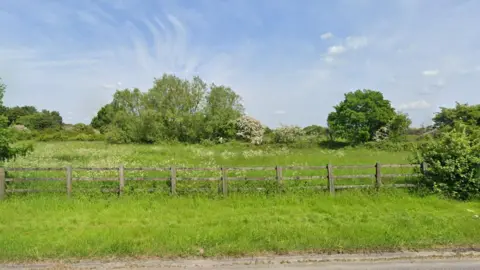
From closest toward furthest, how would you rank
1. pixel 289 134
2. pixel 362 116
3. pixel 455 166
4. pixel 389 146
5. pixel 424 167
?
pixel 455 166 < pixel 424 167 < pixel 389 146 < pixel 289 134 < pixel 362 116

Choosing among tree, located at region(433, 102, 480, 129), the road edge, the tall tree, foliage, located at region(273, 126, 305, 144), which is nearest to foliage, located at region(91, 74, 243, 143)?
foliage, located at region(273, 126, 305, 144)

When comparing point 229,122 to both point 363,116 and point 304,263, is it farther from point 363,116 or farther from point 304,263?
point 304,263

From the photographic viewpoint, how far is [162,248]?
5.46 m

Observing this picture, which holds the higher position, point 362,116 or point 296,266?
point 362,116

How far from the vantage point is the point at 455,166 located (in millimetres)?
9469

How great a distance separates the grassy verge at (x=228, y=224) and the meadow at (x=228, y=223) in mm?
20

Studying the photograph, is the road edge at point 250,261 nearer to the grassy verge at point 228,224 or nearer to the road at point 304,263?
the road at point 304,263

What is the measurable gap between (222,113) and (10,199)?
37954 mm

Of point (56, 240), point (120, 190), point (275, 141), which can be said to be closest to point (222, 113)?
point (275, 141)

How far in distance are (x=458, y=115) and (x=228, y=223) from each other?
44037 mm

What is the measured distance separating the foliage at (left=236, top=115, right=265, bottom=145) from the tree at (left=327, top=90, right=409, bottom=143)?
1270 centimetres

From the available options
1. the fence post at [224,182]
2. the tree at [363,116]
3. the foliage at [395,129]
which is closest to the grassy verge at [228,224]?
the fence post at [224,182]

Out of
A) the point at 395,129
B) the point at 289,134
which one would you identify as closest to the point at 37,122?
the point at 289,134

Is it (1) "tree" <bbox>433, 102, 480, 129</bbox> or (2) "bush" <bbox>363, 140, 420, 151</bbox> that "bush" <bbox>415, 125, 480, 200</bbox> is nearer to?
(2) "bush" <bbox>363, 140, 420, 151</bbox>
